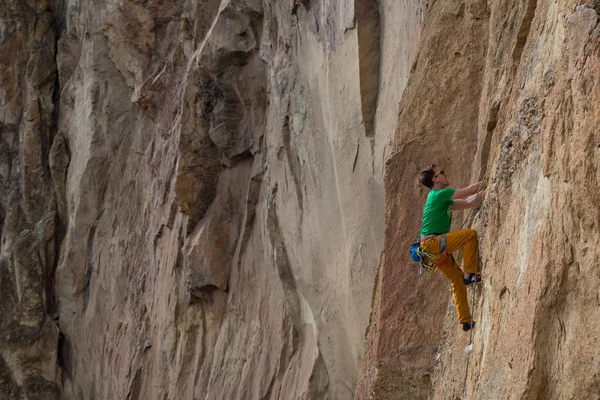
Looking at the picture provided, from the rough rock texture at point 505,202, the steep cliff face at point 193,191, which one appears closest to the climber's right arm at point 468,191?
the rough rock texture at point 505,202

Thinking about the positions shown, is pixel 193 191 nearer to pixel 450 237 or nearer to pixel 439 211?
pixel 439 211

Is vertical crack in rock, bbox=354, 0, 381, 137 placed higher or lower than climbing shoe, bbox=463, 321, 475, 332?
higher

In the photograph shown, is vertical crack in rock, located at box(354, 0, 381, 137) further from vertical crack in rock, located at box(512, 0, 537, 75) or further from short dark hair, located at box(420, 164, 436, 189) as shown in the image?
vertical crack in rock, located at box(512, 0, 537, 75)

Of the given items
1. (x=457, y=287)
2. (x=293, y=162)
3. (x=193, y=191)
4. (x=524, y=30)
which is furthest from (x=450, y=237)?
(x=193, y=191)

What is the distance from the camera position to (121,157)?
21.4 m

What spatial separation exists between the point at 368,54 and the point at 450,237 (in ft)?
14.8

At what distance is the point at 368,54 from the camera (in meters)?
11.6

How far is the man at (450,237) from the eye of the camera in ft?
24.5

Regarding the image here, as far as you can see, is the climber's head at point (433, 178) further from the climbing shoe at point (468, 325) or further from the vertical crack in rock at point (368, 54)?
the vertical crack in rock at point (368, 54)

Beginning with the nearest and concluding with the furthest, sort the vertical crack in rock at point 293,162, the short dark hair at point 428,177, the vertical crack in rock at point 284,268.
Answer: the short dark hair at point 428,177, the vertical crack in rock at point 293,162, the vertical crack in rock at point 284,268

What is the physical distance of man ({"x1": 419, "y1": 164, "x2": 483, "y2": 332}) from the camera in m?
7.48

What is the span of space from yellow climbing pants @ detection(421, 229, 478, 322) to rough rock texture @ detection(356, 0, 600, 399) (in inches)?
6.7

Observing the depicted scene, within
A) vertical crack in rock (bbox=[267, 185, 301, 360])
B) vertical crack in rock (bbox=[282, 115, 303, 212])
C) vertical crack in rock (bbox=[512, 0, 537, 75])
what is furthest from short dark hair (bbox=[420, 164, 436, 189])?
vertical crack in rock (bbox=[267, 185, 301, 360])

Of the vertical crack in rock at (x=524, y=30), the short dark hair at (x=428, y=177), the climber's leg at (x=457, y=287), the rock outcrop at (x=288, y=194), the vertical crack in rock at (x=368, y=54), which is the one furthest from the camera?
the vertical crack in rock at (x=368, y=54)
